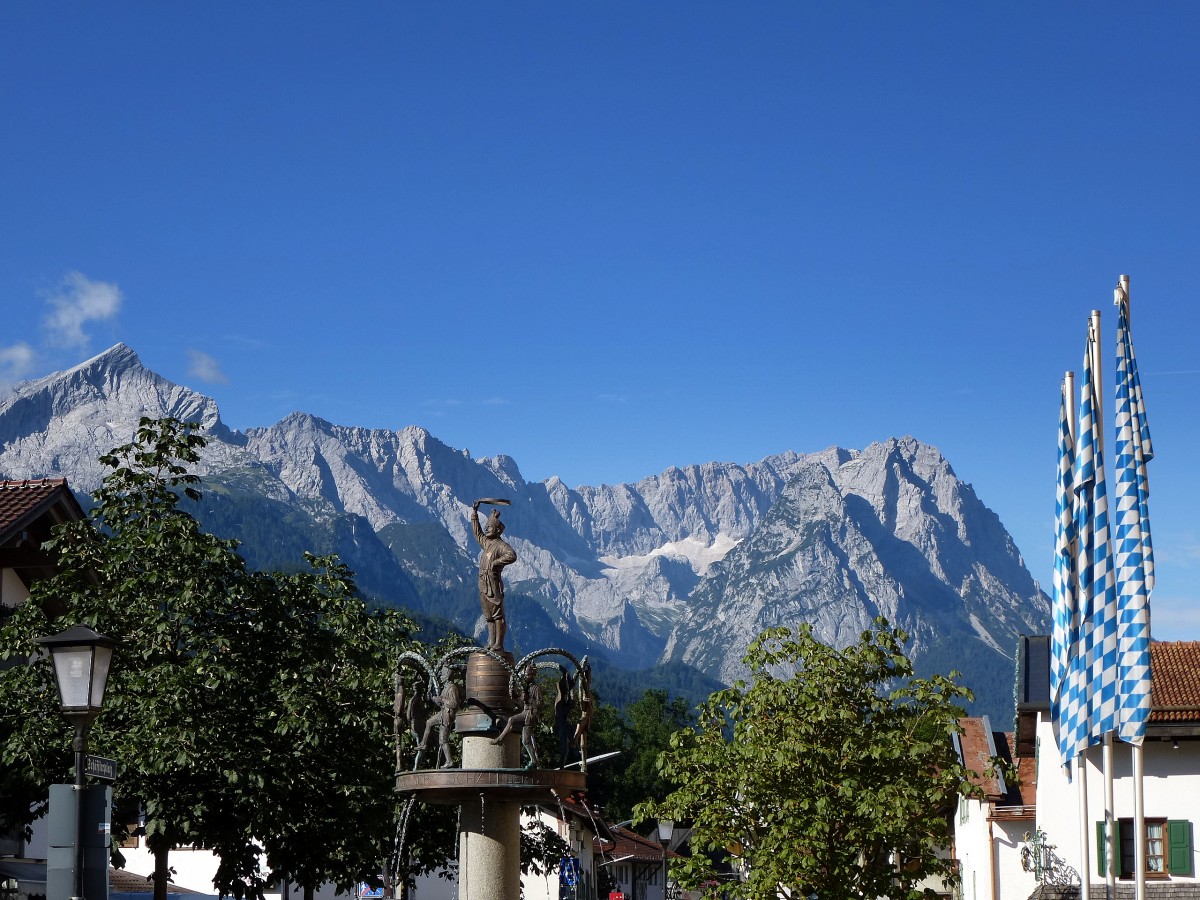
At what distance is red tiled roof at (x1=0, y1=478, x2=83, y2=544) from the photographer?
3650 cm

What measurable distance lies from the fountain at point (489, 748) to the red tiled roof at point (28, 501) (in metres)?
16.0

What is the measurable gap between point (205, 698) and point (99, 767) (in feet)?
48.9

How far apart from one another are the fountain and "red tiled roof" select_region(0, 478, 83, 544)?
16.0 m

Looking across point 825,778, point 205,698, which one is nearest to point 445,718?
point 205,698

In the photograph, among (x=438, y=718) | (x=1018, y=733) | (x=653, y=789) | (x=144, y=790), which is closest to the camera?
(x=438, y=718)

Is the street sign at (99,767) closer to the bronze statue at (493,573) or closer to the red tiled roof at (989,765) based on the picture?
the bronze statue at (493,573)

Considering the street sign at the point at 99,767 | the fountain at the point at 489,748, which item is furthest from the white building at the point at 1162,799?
the street sign at the point at 99,767

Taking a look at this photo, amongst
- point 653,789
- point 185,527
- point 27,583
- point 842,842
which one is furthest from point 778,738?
point 653,789

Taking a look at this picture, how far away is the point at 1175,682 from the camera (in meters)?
40.7

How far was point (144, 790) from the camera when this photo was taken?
96.4 ft

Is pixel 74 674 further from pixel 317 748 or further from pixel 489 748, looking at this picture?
pixel 317 748

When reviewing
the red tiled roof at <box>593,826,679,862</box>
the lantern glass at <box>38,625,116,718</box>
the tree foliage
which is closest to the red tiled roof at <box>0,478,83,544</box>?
the tree foliage

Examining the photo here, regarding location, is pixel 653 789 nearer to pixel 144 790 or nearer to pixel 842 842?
pixel 842 842

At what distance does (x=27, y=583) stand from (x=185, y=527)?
999 centimetres
